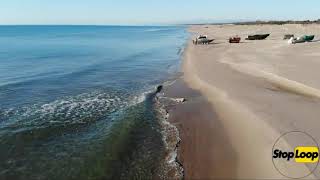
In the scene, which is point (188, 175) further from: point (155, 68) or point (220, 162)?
point (155, 68)

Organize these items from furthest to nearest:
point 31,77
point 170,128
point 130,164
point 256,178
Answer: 1. point 31,77
2. point 170,128
3. point 130,164
4. point 256,178

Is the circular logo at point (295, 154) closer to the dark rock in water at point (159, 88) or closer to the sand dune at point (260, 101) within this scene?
the sand dune at point (260, 101)

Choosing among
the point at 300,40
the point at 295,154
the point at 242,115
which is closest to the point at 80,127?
the point at 242,115

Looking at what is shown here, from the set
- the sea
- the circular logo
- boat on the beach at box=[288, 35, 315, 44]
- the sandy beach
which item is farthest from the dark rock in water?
boat on the beach at box=[288, 35, 315, 44]

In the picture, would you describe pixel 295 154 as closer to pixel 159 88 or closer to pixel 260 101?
pixel 260 101

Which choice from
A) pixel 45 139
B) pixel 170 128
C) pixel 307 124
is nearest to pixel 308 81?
pixel 307 124

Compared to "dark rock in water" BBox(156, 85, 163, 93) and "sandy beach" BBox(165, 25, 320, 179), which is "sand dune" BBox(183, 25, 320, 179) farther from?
"dark rock in water" BBox(156, 85, 163, 93)
